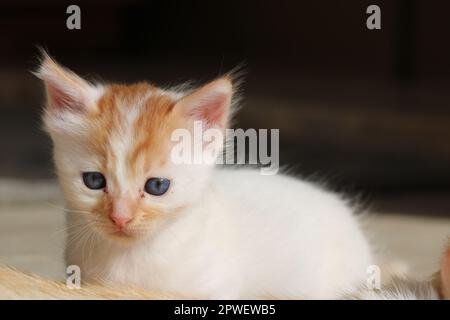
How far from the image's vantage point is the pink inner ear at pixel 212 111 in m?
1.48

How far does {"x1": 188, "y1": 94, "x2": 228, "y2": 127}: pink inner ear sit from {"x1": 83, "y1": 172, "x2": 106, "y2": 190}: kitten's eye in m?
0.18

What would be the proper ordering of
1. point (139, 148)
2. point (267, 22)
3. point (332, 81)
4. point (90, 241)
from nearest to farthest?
point (139, 148)
point (90, 241)
point (332, 81)
point (267, 22)

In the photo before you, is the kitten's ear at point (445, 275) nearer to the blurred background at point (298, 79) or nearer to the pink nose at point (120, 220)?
the pink nose at point (120, 220)

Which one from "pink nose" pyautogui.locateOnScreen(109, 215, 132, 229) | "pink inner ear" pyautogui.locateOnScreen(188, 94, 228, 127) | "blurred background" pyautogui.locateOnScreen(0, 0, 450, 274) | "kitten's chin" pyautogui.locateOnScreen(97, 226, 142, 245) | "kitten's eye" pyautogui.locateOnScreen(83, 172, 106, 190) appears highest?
"blurred background" pyautogui.locateOnScreen(0, 0, 450, 274)

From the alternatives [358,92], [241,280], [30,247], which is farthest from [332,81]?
[241,280]

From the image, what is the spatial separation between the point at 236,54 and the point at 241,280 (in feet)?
14.2

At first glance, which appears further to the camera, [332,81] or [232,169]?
[332,81]

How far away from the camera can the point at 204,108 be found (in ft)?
A: 4.88

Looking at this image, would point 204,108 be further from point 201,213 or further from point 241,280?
point 241,280

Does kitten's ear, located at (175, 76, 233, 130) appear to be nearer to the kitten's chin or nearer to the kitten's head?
the kitten's head

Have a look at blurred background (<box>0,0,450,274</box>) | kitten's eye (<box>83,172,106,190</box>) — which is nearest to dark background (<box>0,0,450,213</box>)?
blurred background (<box>0,0,450,274</box>)

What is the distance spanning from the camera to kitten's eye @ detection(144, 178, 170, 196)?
1.38 meters

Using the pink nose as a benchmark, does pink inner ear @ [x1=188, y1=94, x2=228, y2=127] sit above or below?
above

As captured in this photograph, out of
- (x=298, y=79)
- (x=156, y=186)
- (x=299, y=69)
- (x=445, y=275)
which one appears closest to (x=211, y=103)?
(x=156, y=186)
